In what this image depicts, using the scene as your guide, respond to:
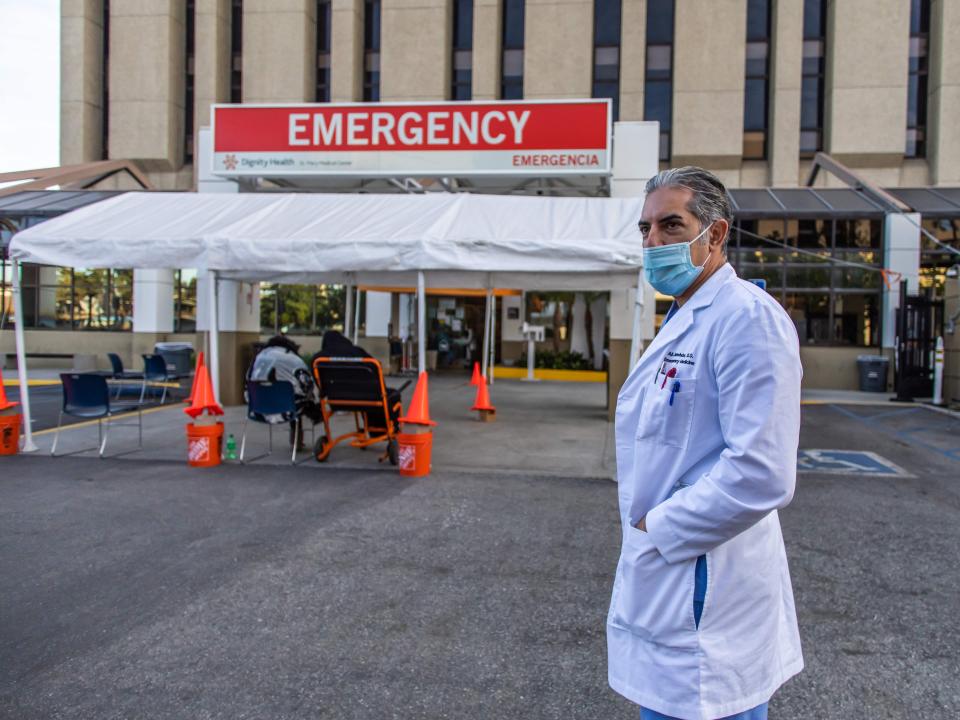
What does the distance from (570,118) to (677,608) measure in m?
11.4

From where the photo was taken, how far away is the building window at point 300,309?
930 inches

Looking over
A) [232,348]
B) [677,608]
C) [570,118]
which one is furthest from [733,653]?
[232,348]

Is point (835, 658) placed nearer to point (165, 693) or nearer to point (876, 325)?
point (165, 693)

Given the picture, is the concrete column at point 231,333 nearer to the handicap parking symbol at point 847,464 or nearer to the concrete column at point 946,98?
the handicap parking symbol at point 847,464

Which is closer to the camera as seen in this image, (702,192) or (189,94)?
(702,192)

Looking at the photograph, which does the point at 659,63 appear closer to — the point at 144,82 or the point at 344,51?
the point at 344,51

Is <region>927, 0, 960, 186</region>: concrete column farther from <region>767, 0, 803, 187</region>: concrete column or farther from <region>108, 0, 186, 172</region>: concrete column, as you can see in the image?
<region>108, 0, 186, 172</region>: concrete column

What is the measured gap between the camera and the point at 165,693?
3158 mm

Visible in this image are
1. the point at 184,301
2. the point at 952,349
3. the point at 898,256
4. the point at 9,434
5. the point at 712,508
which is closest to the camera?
the point at 712,508

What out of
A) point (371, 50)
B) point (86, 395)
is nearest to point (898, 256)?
point (86, 395)

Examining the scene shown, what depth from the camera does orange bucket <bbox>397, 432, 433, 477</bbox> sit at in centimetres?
779

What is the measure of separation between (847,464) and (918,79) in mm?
19478

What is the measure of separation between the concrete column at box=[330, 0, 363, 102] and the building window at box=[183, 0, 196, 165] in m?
5.10

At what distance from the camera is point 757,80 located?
23.8m
